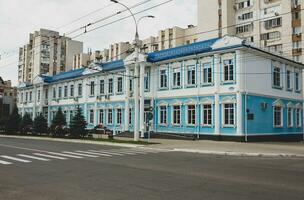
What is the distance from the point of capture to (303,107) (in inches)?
1533

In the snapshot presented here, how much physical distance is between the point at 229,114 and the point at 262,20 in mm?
32434

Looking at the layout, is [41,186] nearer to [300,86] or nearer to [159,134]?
[159,134]

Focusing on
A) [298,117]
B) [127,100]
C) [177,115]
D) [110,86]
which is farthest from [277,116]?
[110,86]

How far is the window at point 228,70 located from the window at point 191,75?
12.2ft

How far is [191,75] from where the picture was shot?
→ 34062mm

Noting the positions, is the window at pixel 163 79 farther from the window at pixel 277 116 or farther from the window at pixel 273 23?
the window at pixel 273 23

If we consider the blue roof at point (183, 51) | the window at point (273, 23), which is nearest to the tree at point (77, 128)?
the blue roof at point (183, 51)

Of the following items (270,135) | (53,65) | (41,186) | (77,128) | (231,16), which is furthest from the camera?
(53,65)

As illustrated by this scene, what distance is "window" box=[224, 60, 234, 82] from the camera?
1198 inches

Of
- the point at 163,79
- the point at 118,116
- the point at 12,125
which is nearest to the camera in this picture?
the point at 163,79

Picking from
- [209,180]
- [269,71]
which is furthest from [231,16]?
[209,180]

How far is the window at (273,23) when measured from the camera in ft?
179

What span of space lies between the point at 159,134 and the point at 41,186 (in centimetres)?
2671

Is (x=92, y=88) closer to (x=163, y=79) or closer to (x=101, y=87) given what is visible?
(x=101, y=87)
